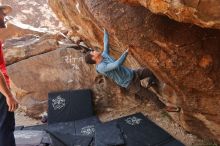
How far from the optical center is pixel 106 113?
985 centimetres

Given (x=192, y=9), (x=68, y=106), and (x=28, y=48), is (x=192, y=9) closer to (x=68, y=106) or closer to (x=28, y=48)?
(x=68, y=106)

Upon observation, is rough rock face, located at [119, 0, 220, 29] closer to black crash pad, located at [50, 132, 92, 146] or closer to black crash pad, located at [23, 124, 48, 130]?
black crash pad, located at [50, 132, 92, 146]

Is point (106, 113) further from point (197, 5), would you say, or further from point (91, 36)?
point (197, 5)

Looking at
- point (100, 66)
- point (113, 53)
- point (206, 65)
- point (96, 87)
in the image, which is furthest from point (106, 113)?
point (206, 65)

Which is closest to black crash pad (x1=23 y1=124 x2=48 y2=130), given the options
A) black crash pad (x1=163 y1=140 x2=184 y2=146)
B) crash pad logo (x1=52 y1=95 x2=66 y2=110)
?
crash pad logo (x1=52 y1=95 x2=66 y2=110)

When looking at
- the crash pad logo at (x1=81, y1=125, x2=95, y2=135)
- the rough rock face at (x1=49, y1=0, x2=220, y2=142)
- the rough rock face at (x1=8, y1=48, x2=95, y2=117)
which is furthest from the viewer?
the rough rock face at (x1=8, y1=48, x2=95, y2=117)

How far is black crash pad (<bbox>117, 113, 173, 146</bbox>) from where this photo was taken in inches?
308

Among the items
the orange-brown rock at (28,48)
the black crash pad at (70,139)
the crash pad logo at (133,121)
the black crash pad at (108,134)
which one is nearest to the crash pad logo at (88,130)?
the black crash pad at (108,134)

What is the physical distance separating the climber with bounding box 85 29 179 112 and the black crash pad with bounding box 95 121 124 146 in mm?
1110

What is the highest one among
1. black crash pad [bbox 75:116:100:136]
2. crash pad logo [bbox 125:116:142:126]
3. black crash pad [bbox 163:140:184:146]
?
crash pad logo [bbox 125:116:142:126]

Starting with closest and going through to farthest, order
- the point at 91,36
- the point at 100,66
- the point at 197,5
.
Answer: the point at 197,5, the point at 100,66, the point at 91,36

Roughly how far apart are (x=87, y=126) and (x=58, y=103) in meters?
1.12

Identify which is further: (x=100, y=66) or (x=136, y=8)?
(x=100, y=66)

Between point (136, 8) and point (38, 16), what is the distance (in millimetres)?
11681
